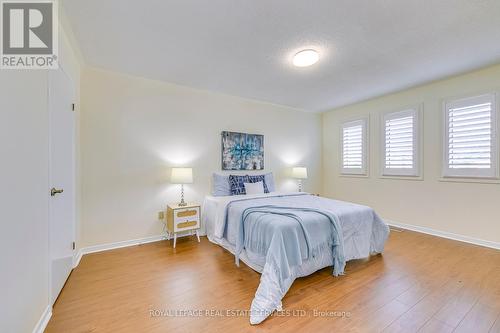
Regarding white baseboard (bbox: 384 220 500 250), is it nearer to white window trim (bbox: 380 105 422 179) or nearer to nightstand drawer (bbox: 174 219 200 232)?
white window trim (bbox: 380 105 422 179)

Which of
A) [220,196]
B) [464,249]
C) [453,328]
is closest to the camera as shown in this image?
[453,328]

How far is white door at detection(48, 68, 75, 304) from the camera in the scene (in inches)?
71.4

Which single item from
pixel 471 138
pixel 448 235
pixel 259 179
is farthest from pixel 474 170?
pixel 259 179

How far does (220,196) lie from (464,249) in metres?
3.61

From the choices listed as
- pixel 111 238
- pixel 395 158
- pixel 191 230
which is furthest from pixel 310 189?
Answer: pixel 111 238

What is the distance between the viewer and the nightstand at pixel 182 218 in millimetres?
3189

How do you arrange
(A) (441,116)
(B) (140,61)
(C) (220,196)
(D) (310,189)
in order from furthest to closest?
(D) (310,189) → (C) (220,196) → (A) (441,116) → (B) (140,61)

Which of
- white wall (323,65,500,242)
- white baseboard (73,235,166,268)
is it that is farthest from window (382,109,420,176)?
white baseboard (73,235,166,268)

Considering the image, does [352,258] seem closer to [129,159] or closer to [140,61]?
[129,159]

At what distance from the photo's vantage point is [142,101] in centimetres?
331

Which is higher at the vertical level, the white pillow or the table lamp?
the table lamp

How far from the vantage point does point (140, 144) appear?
3.30 meters

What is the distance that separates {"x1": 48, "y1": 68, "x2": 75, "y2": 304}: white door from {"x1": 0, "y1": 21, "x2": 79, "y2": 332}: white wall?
0.44ft

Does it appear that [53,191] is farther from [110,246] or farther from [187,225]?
[187,225]
